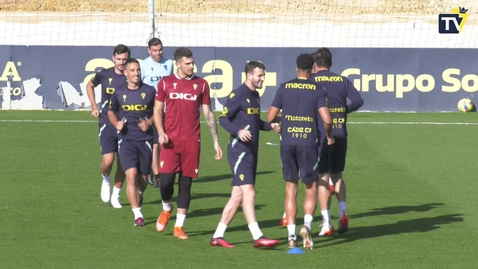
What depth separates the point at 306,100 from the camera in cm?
1000

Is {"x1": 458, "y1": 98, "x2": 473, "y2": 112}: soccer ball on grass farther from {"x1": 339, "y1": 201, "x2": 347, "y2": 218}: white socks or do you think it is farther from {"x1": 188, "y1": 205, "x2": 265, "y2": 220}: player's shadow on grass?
{"x1": 339, "y1": 201, "x2": 347, "y2": 218}: white socks

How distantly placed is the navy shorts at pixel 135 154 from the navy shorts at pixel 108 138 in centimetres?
132

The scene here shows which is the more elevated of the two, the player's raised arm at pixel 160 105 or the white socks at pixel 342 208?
the player's raised arm at pixel 160 105

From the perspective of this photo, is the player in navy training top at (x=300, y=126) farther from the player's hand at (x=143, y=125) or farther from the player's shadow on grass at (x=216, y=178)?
the player's shadow on grass at (x=216, y=178)

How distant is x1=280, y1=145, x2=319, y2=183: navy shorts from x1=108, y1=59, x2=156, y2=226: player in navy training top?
2185mm

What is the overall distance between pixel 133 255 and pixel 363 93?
727 inches

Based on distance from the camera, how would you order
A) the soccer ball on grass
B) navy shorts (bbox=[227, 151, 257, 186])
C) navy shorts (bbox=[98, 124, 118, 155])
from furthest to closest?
the soccer ball on grass < navy shorts (bbox=[98, 124, 118, 155]) < navy shorts (bbox=[227, 151, 257, 186])

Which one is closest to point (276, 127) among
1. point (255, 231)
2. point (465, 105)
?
point (255, 231)

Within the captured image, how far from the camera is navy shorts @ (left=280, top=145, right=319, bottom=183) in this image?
10.0 metres

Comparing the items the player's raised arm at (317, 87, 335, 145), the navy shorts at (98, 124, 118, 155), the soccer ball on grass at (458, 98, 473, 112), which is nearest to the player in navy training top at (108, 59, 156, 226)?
the navy shorts at (98, 124, 118, 155)

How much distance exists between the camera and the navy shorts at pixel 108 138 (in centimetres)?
1298

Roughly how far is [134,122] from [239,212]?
1904 mm

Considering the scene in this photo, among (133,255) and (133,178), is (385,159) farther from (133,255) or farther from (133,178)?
(133,255)

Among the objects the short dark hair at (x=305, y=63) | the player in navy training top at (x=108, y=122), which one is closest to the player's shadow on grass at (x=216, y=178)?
the player in navy training top at (x=108, y=122)
